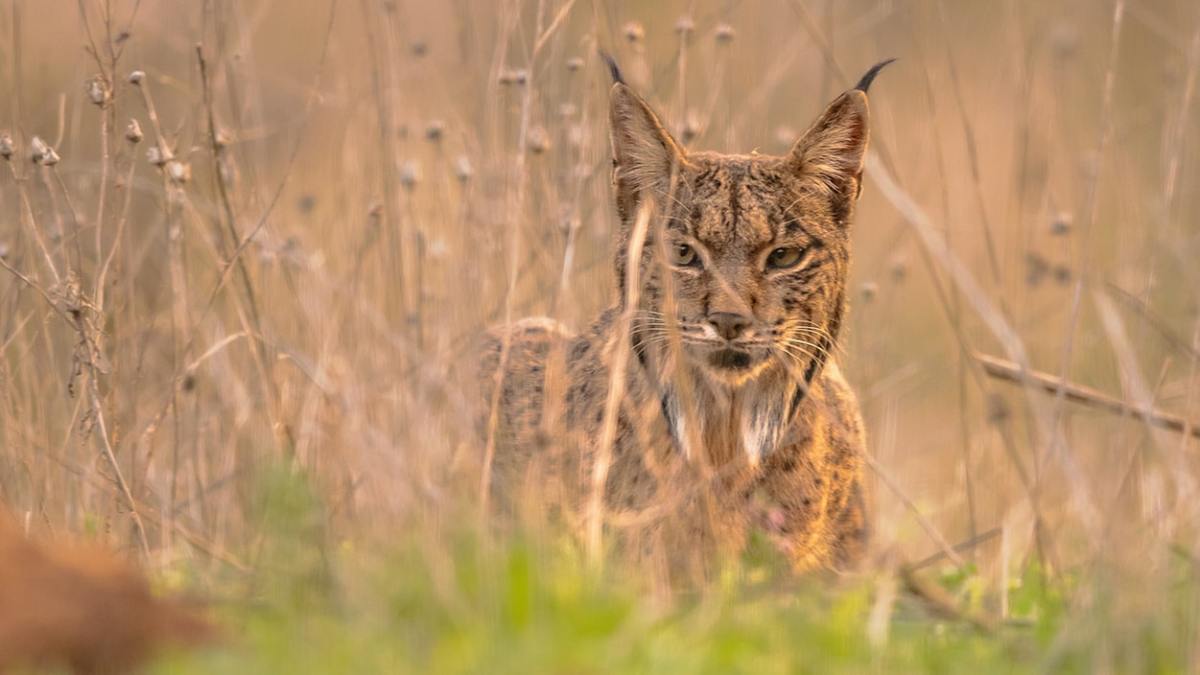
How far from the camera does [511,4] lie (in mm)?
6398

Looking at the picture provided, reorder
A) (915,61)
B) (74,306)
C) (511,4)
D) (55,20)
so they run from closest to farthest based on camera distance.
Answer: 1. (74,306)
2. (511,4)
3. (55,20)
4. (915,61)

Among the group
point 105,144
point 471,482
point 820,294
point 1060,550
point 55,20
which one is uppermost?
point 55,20

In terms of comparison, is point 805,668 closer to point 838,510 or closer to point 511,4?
point 838,510

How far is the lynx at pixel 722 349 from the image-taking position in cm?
535

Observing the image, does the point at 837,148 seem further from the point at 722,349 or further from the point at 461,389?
the point at 461,389

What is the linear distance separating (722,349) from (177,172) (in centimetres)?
197

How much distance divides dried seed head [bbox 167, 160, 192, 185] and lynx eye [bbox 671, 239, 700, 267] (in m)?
1.72

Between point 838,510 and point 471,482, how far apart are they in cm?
156

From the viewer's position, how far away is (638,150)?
18.3ft

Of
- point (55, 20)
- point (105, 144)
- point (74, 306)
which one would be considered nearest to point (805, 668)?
point (74, 306)

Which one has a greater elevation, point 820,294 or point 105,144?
point 105,144

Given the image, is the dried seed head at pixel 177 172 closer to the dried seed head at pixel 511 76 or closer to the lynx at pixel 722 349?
the dried seed head at pixel 511 76

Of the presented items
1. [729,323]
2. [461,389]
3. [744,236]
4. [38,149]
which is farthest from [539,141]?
[38,149]

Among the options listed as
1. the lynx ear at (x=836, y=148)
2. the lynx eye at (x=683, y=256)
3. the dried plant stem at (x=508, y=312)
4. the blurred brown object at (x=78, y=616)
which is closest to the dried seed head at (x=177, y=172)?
the dried plant stem at (x=508, y=312)
